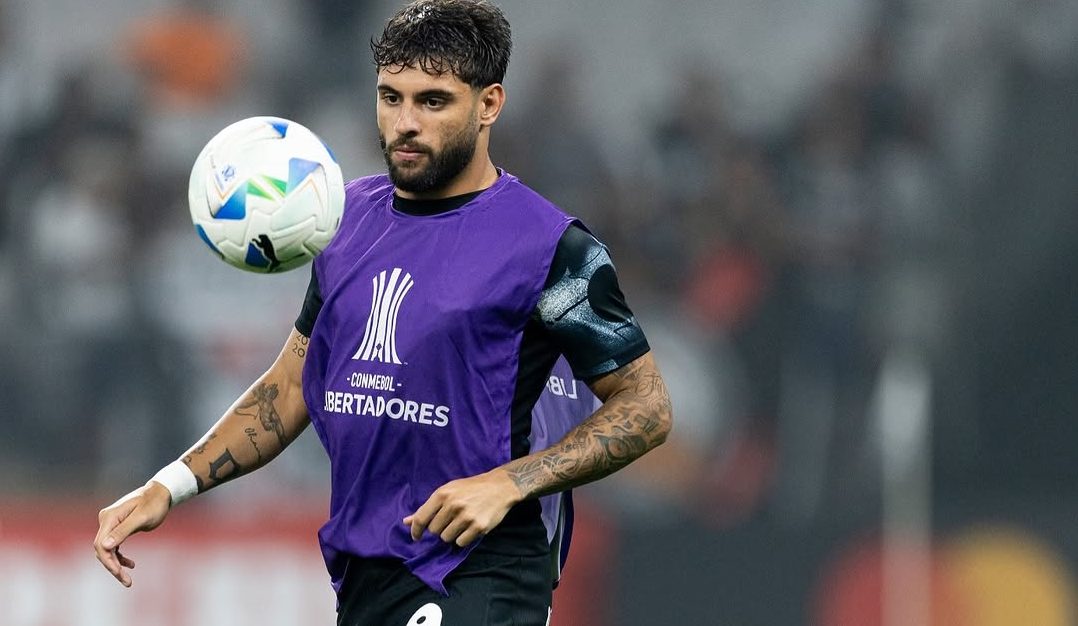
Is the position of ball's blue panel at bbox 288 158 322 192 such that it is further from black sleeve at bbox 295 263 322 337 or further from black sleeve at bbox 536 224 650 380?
black sleeve at bbox 536 224 650 380

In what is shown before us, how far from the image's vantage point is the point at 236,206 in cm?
400

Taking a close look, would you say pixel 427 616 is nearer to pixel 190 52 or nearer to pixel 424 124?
pixel 424 124

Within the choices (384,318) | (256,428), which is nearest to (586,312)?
(384,318)

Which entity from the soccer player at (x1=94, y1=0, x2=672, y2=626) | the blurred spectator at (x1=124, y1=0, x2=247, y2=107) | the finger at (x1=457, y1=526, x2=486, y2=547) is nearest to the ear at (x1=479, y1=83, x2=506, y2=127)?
the soccer player at (x1=94, y1=0, x2=672, y2=626)

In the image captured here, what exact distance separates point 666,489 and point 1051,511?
6.40 feet

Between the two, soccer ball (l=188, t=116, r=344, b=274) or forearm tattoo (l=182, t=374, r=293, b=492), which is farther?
forearm tattoo (l=182, t=374, r=293, b=492)

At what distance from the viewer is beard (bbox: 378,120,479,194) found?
406 centimetres

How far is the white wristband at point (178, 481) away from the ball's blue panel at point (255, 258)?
54 cm

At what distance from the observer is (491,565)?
4062mm

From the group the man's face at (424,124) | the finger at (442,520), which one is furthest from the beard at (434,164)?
the finger at (442,520)

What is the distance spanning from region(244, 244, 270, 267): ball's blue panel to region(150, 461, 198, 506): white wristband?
1.77 ft

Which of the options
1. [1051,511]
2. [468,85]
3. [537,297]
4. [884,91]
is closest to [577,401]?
[537,297]

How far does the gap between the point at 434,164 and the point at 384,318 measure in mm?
377

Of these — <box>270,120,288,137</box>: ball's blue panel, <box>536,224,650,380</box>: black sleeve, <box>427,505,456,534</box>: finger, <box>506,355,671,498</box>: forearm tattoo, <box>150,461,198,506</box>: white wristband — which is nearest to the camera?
<box>427,505,456,534</box>: finger
